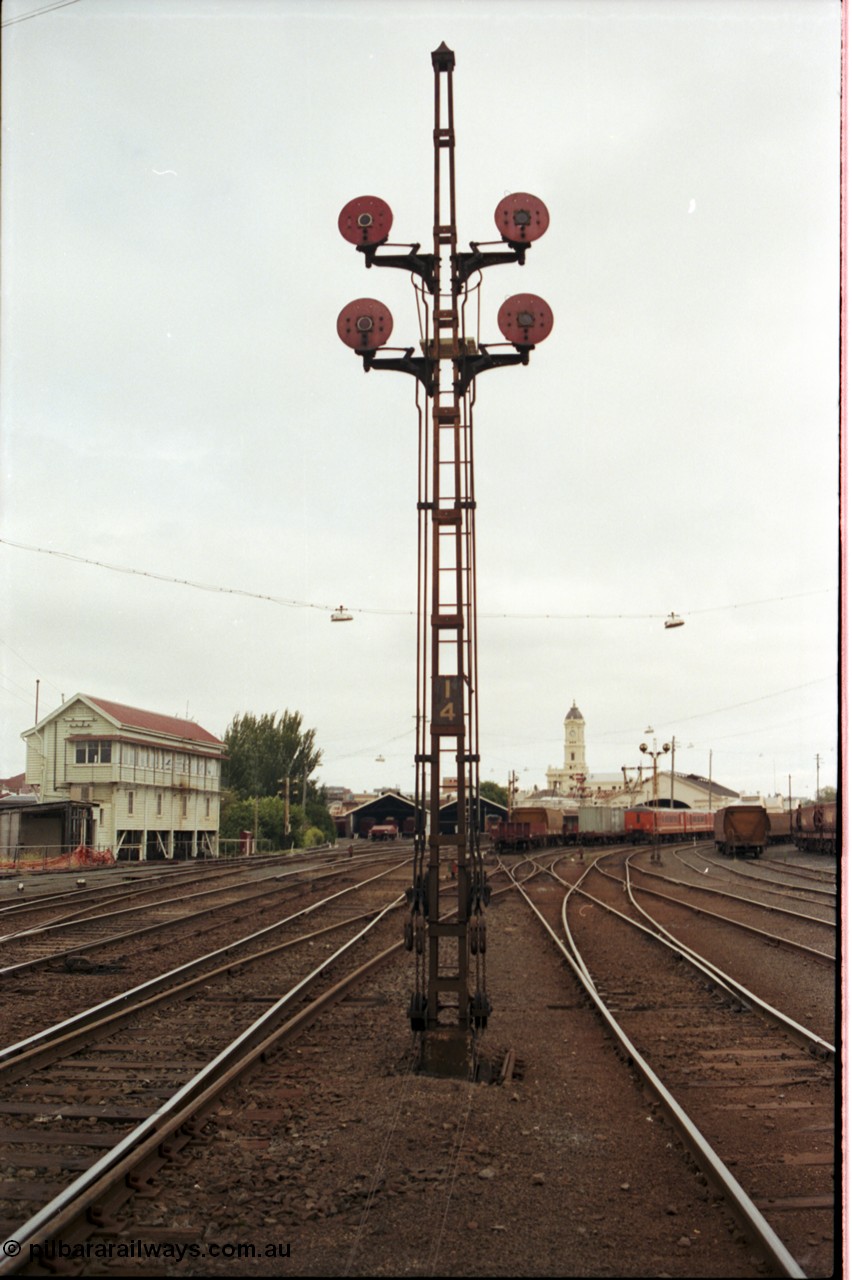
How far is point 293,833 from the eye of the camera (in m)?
60.0

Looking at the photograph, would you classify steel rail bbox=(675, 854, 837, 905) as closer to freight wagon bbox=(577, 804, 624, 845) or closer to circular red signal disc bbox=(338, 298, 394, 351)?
circular red signal disc bbox=(338, 298, 394, 351)

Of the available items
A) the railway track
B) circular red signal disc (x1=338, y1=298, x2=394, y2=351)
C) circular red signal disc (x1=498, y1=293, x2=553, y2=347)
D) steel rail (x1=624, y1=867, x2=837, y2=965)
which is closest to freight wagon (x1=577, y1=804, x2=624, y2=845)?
steel rail (x1=624, y1=867, x2=837, y2=965)

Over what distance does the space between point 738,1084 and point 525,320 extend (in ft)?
21.1

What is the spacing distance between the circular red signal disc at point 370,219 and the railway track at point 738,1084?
23.3 feet

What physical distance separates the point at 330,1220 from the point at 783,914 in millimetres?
16581

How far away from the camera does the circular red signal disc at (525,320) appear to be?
27.7 ft

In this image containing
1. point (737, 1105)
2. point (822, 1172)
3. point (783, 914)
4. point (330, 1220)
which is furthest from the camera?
point (783, 914)

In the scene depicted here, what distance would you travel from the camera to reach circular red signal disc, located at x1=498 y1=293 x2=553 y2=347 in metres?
8.44

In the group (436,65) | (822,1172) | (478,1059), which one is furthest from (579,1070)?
(436,65)

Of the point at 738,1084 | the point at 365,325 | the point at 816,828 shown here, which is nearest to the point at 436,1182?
the point at 738,1084

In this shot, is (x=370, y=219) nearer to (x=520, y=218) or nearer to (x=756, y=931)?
(x=520, y=218)

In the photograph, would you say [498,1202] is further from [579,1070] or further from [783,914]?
[783,914]

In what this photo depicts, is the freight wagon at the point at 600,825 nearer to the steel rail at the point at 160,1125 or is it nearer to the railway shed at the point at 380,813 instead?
the railway shed at the point at 380,813

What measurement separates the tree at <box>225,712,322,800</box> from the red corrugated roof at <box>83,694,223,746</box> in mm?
14941
